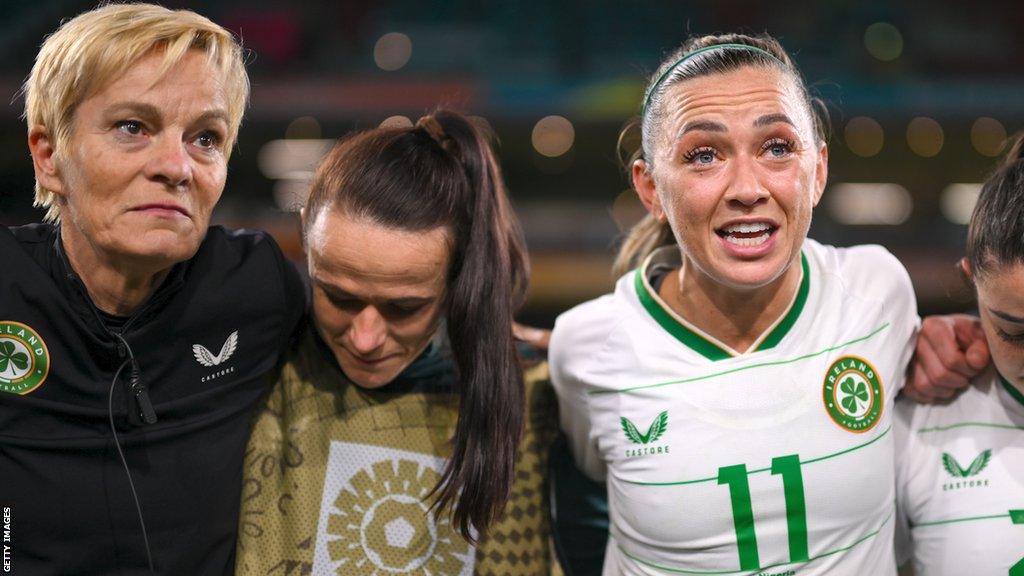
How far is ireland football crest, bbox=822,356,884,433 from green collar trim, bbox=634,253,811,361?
94 millimetres

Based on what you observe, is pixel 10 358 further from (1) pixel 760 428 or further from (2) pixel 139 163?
(1) pixel 760 428

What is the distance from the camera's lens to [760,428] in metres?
1.54

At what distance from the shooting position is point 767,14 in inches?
319

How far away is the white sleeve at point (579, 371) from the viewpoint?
1.68 m

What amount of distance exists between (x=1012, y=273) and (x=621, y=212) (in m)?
7.14

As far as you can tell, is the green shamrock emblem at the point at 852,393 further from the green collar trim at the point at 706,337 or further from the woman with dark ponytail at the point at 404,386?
the woman with dark ponytail at the point at 404,386

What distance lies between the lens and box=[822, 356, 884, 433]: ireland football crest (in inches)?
60.7

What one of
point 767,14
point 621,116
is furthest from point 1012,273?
point 767,14

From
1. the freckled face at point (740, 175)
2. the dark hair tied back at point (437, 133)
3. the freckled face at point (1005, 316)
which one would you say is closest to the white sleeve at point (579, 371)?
the freckled face at point (740, 175)

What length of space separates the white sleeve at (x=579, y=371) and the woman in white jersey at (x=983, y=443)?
1.60ft

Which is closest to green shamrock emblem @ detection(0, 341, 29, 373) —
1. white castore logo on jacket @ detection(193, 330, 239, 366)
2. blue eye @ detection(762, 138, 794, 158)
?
white castore logo on jacket @ detection(193, 330, 239, 366)

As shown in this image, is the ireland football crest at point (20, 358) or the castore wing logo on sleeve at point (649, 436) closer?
the ireland football crest at point (20, 358)

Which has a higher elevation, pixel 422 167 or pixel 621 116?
pixel 422 167

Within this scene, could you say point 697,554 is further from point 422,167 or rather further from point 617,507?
point 422,167
